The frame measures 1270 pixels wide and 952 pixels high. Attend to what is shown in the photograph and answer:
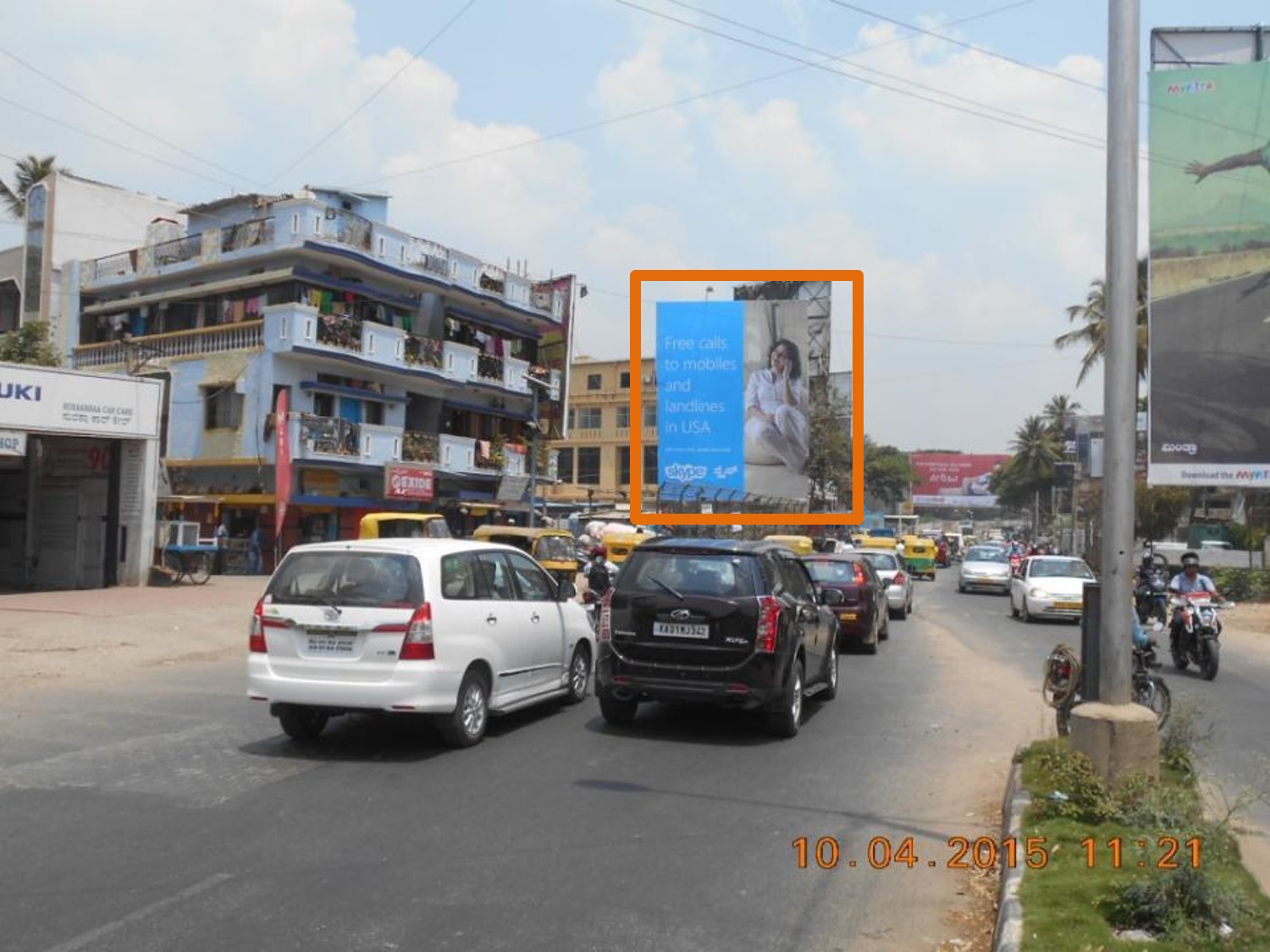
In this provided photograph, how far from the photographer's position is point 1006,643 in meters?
18.9

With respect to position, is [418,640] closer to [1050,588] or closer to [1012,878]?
[1012,878]

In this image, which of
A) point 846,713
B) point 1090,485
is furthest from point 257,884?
point 1090,485

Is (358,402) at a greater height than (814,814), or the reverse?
(358,402)

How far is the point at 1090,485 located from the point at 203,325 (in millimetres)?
56781

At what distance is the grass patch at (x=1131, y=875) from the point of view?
4.34m

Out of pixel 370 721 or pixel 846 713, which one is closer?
pixel 370 721

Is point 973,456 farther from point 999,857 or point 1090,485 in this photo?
point 999,857

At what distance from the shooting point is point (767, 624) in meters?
9.21

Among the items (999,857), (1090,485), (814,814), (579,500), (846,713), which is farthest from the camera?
(1090,485)

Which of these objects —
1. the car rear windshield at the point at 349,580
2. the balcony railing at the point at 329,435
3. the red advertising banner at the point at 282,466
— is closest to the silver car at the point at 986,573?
the balcony railing at the point at 329,435

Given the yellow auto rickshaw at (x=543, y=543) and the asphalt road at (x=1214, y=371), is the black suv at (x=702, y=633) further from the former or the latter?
the asphalt road at (x=1214, y=371)

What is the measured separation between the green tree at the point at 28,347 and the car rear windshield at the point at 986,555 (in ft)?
92.7

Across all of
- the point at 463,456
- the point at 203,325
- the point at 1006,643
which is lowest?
the point at 1006,643

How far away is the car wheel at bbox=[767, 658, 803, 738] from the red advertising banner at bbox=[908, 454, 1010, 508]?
353 feet
